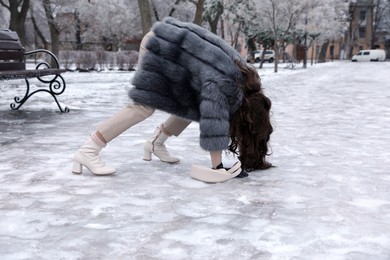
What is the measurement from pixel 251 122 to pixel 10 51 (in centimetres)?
530

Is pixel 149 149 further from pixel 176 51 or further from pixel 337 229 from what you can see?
pixel 337 229

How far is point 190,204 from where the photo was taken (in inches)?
134

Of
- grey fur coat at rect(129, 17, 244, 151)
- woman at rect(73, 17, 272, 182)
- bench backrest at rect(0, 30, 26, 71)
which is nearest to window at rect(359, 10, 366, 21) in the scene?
bench backrest at rect(0, 30, 26, 71)

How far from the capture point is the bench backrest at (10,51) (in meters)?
7.64

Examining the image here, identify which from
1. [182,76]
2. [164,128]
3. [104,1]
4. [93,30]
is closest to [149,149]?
[164,128]

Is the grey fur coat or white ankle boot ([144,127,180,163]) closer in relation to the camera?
the grey fur coat

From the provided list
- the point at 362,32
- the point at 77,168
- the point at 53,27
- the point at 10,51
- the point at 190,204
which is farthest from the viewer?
the point at 362,32

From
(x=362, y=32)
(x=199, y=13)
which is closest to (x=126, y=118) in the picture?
(x=199, y=13)

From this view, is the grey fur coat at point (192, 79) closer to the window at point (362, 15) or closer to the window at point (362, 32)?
the window at point (362, 15)

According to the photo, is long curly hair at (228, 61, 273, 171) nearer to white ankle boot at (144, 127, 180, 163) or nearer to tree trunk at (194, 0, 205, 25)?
white ankle boot at (144, 127, 180, 163)

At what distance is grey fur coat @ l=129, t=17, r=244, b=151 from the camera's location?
11.9 ft

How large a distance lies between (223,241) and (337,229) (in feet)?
2.37

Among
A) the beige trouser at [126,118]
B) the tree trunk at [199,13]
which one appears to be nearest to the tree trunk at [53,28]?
the tree trunk at [199,13]

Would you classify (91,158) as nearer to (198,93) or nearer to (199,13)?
(198,93)
